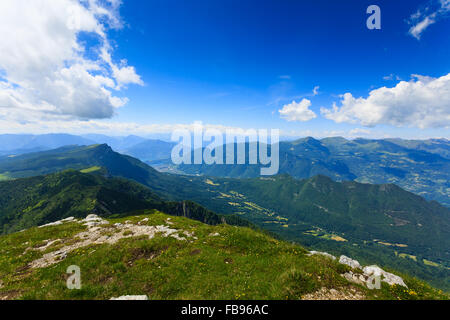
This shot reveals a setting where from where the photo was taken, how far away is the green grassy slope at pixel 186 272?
11250 millimetres

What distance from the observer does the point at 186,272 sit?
14141mm

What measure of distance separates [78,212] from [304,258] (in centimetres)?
21942

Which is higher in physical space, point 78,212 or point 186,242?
point 186,242

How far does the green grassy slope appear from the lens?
11.2 m

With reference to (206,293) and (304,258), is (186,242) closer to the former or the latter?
(206,293)

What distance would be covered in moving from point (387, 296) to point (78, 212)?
22498cm

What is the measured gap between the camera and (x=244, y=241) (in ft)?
66.8

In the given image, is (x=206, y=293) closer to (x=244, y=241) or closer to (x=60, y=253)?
(x=244, y=241)
